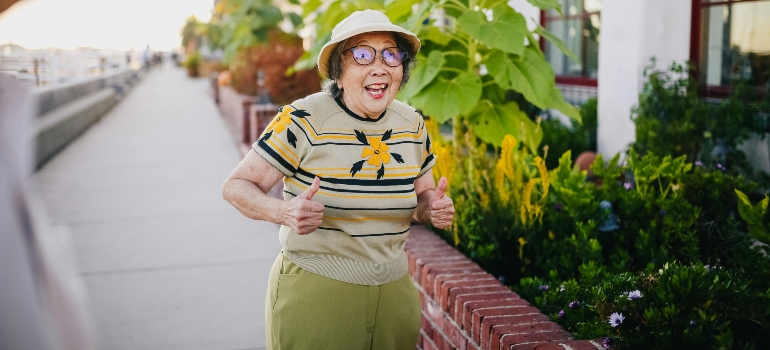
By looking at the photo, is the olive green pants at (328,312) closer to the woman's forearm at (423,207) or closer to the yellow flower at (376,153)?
the woman's forearm at (423,207)

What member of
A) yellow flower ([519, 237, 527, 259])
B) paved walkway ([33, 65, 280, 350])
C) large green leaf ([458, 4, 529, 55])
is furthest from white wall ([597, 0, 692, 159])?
paved walkway ([33, 65, 280, 350])

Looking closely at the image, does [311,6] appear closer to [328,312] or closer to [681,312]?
[328,312]

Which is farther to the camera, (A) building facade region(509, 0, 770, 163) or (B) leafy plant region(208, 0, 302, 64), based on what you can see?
(B) leafy plant region(208, 0, 302, 64)

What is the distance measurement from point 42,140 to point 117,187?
8.66 feet

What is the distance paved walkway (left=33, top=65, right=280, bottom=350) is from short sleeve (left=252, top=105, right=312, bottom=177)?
74cm

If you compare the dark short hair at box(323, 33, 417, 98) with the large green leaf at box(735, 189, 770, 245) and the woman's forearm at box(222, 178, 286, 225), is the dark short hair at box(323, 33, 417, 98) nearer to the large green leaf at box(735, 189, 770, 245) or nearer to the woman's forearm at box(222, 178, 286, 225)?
the woman's forearm at box(222, 178, 286, 225)

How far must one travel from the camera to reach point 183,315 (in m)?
4.66

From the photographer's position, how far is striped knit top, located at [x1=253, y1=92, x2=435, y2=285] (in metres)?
2.37

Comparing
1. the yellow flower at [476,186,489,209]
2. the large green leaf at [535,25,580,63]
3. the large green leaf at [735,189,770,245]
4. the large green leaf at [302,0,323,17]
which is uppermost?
the large green leaf at [302,0,323,17]

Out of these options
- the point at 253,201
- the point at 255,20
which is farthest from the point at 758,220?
the point at 255,20

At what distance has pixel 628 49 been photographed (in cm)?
621

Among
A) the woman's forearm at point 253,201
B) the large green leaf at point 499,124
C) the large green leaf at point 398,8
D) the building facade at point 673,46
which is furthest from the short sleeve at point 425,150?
the building facade at point 673,46

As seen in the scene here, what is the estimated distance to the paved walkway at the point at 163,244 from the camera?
4492mm

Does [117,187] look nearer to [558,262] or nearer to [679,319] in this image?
[558,262]
